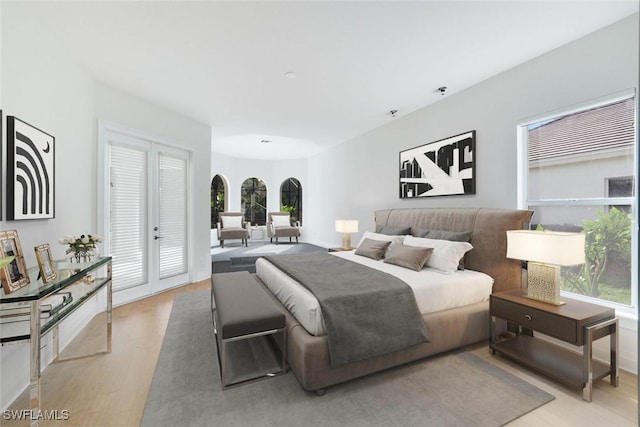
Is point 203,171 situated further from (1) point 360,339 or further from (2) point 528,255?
(2) point 528,255

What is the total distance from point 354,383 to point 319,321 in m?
0.56

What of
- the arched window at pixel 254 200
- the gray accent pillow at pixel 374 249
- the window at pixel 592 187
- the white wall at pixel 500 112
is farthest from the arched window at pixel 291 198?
the window at pixel 592 187

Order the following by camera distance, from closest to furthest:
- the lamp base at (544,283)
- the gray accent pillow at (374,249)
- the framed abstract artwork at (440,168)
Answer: the lamp base at (544,283) → the framed abstract artwork at (440,168) → the gray accent pillow at (374,249)

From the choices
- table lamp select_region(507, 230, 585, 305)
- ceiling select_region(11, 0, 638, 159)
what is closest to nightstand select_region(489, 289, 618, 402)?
table lamp select_region(507, 230, 585, 305)

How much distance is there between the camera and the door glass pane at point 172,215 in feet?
13.8

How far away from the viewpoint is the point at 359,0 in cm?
199

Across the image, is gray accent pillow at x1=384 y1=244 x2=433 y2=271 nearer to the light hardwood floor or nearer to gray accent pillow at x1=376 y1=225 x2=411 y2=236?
gray accent pillow at x1=376 y1=225 x2=411 y2=236

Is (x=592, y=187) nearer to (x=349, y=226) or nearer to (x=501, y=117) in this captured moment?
(x=501, y=117)

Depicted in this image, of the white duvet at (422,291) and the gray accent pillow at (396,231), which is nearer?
the white duvet at (422,291)

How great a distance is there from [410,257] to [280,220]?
20.3ft

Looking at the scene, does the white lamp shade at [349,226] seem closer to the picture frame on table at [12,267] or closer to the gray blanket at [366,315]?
the gray blanket at [366,315]

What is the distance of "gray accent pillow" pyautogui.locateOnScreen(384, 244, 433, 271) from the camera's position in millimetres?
2878

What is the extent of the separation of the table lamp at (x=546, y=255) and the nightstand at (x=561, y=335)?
11cm

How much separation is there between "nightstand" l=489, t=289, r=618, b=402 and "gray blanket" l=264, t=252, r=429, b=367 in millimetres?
775
